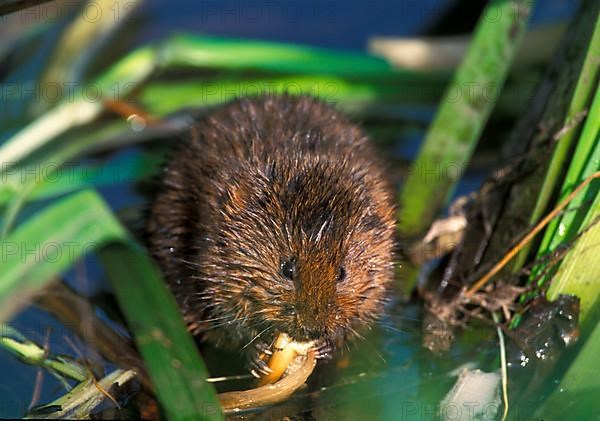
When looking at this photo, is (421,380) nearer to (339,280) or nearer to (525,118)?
(339,280)

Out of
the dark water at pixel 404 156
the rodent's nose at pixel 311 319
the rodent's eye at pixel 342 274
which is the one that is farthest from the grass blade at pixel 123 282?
the dark water at pixel 404 156

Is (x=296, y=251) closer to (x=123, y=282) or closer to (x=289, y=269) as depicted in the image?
(x=289, y=269)

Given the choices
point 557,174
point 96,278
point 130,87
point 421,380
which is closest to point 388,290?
point 421,380

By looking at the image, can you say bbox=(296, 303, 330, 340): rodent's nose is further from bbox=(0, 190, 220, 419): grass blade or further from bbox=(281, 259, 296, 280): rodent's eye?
bbox=(0, 190, 220, 419): grass blade

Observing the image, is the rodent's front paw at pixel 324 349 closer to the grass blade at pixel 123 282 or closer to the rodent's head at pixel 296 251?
the rodent's head at pixel 296 251

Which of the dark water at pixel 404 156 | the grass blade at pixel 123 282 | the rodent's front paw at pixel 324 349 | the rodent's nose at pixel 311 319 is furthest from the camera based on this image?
the dark water at pixel 404 156

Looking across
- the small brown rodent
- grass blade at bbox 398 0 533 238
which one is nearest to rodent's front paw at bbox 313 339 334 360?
the small brown rodent
